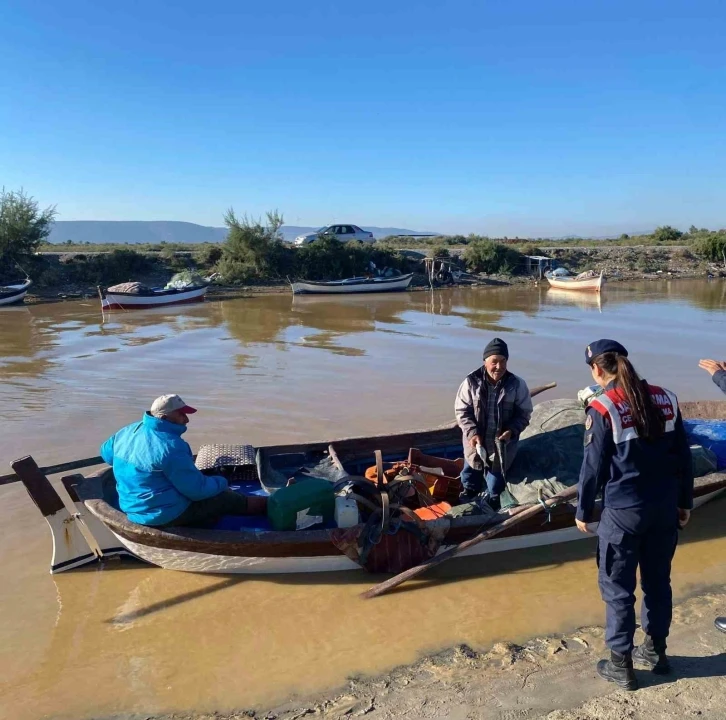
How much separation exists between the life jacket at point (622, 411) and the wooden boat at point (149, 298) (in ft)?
77.5

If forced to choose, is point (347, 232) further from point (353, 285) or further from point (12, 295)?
point (12, 295)

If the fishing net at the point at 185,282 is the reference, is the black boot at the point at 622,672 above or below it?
below

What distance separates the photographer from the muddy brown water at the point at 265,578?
4.03 meters

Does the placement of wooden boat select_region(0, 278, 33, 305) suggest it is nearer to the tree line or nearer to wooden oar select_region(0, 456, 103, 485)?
the tree line

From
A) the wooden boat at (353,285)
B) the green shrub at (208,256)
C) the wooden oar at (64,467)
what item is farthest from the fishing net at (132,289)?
the wooden oar at (64,467)

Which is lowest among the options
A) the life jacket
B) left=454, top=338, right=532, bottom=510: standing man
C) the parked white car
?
left=454, top=338, right=532, bottom=510: standing man

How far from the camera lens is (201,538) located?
458cm

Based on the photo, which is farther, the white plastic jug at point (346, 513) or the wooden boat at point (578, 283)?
the wooden boat at point (578, 283)

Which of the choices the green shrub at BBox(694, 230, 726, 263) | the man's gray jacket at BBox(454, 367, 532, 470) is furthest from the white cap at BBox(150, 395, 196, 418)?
the green shrub at BBox(694, 230, 726, 263)

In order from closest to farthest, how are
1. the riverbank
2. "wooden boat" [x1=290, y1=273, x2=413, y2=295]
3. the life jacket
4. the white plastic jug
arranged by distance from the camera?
the life jacket, the white plastic jug, the riverbank, "wooden boat" [x1=290, y1=273, x2=413, y2=295]

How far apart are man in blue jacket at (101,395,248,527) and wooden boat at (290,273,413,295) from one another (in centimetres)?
2549

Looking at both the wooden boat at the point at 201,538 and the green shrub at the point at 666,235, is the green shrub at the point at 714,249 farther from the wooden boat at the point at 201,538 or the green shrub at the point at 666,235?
the wooden boat at the point at 201,538

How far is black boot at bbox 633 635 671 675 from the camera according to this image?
11.4 feet

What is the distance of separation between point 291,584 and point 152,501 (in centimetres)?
128
